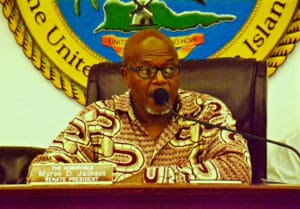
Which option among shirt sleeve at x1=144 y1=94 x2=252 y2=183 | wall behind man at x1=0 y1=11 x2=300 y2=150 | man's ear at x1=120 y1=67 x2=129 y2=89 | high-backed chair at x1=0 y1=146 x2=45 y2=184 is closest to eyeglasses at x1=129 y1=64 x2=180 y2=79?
man's ear at x1=120 y1=67 x2=129 y2=89

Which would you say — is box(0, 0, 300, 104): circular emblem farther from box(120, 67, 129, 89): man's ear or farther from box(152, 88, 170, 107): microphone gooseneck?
box(152, 88, 170, 107): microphone gooseneck

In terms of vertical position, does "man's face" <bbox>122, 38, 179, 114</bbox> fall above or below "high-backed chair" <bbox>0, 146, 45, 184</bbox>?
above

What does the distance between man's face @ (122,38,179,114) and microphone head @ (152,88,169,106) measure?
0.11 meters

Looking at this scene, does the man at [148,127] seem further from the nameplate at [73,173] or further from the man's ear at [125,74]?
the nameplate at [73,173]

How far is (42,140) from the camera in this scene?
10.8ft

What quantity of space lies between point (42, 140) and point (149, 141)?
1.04m

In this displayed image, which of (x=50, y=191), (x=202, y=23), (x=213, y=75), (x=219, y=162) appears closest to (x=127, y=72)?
(x=213, y=75)

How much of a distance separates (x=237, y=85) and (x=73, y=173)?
935mm

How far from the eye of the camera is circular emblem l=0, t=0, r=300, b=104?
3086 millimetres

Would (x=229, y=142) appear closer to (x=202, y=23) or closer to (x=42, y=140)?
(x=202, y=23)

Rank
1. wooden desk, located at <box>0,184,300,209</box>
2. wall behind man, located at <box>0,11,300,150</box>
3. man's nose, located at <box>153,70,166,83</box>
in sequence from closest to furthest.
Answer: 1. wooden desk, located at <box>0,184,300,209</box>
2. man's nose, located at <box>153,70,166,83</box>
3. wall behind man, located at <box>0,11,300,150</box>

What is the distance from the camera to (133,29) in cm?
319

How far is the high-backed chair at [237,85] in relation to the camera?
232cm

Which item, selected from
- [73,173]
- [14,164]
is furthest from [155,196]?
[14,164]
